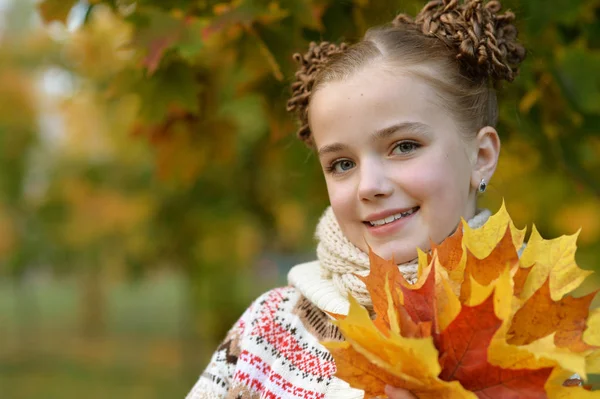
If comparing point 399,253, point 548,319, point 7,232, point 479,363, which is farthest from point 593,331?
point 7,232

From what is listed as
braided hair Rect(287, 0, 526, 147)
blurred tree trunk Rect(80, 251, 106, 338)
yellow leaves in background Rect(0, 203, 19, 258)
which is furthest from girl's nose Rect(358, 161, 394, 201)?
blurred tree trunk Rect(80, 251, 106, 338)

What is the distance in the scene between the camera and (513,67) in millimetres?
1963

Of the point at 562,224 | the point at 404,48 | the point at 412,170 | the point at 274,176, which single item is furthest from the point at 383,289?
the point at 274,176

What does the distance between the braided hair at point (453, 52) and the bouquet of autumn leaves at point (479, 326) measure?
50 centimetres

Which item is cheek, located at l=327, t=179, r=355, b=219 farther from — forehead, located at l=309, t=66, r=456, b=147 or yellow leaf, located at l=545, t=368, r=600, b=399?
yellow leaf, located at l=545, t=368, r=600, b=399

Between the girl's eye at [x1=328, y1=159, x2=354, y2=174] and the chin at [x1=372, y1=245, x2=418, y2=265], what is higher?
the girl's eye at [x1=328, y1=159, x2=354, y2=174]

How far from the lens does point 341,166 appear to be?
176 centimetres

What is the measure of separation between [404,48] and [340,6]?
768mm

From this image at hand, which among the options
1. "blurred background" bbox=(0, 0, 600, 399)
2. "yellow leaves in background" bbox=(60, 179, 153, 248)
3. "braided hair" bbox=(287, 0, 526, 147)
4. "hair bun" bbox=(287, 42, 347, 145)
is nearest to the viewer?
"braided hair" bbox=(287, 0, 526, 147)

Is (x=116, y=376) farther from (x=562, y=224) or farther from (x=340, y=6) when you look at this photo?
(x=340, y=6)

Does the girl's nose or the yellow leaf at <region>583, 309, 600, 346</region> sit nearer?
the yellow leaf at <region>583, 309, 600, 346</region>

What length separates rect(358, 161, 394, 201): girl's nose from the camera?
1630 millimetres

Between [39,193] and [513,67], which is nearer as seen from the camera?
[513,67]

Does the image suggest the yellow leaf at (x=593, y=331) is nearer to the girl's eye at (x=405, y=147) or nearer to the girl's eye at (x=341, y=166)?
the girl's eye at (x=405, y=147)
